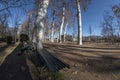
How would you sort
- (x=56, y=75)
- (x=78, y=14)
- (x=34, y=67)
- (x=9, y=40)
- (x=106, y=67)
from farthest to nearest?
(x=9, y=40) < (x=78, y=14) < (x=34, y=67) < (x=106, y=67) < (x=56, y=75)

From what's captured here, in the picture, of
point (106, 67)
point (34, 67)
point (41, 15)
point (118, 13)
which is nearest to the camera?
point (106, 67)

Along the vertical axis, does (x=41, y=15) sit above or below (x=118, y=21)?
below

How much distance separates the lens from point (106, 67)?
7.64 m

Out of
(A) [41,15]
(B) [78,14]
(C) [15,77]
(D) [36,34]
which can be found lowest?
(C) [15,77]

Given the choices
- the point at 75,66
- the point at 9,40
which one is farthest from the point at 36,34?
the point at 9,40

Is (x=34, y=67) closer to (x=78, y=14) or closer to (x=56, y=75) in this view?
(x=56, y=75)

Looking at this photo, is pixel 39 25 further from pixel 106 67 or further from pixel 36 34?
pixel 106 67

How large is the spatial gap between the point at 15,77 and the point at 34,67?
1325 millimetres

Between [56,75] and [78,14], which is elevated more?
[78,14]

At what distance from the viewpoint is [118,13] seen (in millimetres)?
53125

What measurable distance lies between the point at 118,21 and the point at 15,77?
48.8 metres

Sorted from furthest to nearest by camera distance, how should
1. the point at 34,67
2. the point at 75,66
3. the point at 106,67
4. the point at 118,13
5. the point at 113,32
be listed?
1. the point at 113,32
2. the point at 118,13
3. the point at 34,67
4. the point at 75,66
5. the point at 106,67

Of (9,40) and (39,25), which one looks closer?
(39,25)

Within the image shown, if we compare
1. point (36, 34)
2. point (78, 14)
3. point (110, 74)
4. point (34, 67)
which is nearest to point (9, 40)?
point (78, 14)
